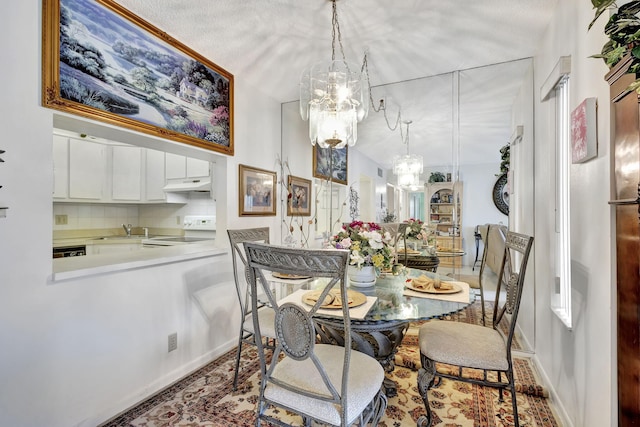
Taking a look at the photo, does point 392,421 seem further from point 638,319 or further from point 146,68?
point 146,68

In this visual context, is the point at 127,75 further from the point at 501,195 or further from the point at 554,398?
the point at 554,398

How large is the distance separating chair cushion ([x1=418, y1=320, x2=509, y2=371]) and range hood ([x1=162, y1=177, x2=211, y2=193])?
302 cm

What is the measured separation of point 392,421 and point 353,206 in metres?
2.82

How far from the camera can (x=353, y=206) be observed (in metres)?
4.20

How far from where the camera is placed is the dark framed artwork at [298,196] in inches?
145

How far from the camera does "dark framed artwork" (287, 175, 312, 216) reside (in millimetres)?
3684

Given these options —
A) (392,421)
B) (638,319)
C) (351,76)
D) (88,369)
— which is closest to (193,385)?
(88,369)

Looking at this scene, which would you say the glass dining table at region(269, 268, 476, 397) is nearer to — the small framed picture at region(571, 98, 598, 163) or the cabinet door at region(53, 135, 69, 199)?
the small framed picture at region(571, 98, 598, 163)

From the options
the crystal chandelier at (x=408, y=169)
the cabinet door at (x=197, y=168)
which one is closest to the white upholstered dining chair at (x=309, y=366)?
the crystal chandelier at (x=408, y=169)

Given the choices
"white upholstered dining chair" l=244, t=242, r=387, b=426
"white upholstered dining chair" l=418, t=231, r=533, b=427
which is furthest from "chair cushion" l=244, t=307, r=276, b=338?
"white upholstered dining chair" l=418, t=231, r=533, b=427

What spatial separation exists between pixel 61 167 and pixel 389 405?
4.36 m

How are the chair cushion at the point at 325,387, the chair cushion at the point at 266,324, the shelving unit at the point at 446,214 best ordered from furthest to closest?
A: the shelving unit at the point at 446,214 → the chair cushion at the point at 266,324 → the chair cushion at the point at 325,387

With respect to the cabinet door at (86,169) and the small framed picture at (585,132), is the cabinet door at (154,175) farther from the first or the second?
the small framed picture at (585,132)

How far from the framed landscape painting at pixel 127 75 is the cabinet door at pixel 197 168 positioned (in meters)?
1.22
